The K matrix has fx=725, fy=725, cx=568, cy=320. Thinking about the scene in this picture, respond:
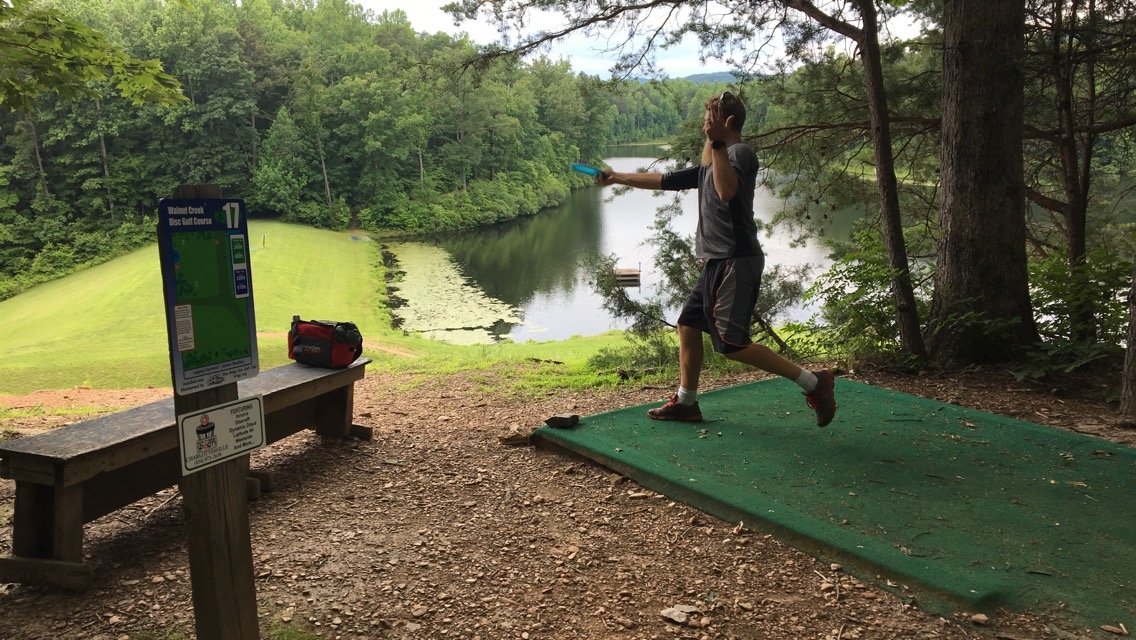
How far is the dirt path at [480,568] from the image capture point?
2520 millimetres

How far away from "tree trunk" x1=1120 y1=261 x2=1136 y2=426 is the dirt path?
15 cm

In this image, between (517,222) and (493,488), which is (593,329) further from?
(517,222)

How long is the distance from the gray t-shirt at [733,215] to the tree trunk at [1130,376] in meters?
2.26

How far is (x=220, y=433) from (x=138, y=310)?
2372 cm

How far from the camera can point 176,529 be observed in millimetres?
3359

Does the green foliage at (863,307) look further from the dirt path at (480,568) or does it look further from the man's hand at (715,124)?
the man's hand at (715,124)

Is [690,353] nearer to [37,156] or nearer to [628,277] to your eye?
[628,277]

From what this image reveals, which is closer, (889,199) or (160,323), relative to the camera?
(889,199)

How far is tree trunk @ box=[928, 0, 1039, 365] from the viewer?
17.3 feet

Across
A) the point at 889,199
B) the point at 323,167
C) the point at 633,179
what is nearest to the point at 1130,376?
the point at 889,199

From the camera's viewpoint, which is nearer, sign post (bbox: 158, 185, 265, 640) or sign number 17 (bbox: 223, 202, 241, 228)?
sign post (bbox: 158, 185, 265, 640)

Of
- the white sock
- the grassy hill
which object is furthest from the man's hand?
the grassy hill

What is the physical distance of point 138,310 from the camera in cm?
2212

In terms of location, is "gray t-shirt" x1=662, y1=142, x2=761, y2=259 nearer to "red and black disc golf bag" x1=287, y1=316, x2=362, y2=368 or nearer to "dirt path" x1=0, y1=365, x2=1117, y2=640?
"dirt path" x1=0, y1=365, x2=1117, y2=640
